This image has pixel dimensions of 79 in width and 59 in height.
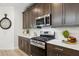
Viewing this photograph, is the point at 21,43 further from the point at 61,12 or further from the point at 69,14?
the point at 69,14

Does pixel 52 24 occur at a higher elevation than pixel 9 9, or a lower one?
lower

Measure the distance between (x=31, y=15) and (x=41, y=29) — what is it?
0.72 meters

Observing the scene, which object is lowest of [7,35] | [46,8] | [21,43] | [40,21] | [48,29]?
[21,43]

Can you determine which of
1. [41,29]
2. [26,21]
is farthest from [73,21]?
[26,21]

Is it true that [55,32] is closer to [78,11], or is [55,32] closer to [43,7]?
[43,7]

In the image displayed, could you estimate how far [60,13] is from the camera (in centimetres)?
290

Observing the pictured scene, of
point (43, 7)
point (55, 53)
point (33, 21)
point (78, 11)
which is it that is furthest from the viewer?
point (33, 21)

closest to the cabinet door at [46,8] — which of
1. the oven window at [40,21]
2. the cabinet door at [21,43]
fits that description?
the oven window at [40,21]

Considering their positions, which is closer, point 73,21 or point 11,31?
point 73,21

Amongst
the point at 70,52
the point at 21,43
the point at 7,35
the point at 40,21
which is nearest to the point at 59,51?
the point at 70,52

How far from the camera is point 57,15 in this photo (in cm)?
302

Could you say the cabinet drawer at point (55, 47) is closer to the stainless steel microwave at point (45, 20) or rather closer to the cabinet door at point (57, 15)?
the cabinet door at point (57, 15)

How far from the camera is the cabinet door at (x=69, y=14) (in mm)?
2502

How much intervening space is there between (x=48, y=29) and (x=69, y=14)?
1362 mm
